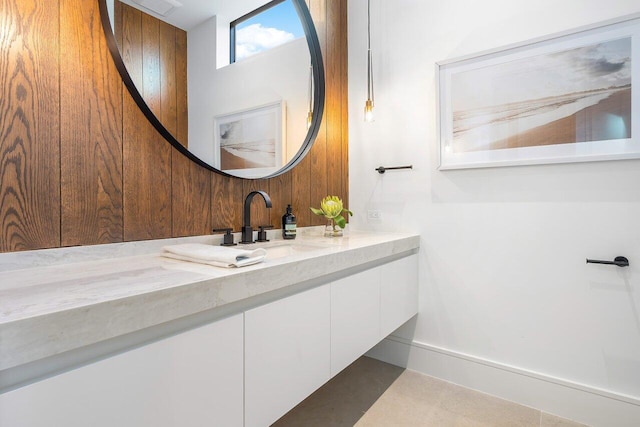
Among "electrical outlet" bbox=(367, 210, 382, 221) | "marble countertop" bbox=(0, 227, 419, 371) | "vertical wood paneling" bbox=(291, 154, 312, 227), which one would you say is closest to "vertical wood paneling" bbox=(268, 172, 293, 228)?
"vertical wood paneling" bbox=(291, 154, 312, 227)

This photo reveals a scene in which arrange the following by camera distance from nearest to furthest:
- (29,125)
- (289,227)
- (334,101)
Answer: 1. (29,125)
2. (289,227)
3. (334,101)

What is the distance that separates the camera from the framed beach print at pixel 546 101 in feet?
4.81

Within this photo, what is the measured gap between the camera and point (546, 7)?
164cm

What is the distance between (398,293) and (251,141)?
1.10 meters

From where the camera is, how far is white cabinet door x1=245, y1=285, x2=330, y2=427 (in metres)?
0.97

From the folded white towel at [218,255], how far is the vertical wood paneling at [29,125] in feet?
1.18

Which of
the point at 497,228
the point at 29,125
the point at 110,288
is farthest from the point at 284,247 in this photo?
the point at 497,228

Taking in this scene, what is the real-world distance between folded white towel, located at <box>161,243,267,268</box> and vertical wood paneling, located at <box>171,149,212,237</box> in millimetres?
235

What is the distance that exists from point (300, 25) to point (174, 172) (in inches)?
48.9

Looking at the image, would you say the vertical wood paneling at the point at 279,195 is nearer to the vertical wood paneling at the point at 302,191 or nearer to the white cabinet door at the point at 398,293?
the vertical wood paneling at the point at 302,191

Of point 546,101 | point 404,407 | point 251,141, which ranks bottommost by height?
point 404,407

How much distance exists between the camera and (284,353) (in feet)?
3.52

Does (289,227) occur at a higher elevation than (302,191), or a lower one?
lower

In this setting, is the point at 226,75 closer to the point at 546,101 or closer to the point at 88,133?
the point at 88,133
